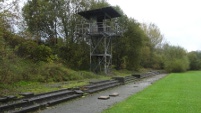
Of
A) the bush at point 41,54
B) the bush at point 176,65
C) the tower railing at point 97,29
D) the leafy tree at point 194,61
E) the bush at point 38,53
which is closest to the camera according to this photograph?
the bush at point 38,53

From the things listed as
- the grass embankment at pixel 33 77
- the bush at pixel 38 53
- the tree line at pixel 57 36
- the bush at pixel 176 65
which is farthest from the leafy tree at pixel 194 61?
the bush at pixel 38 53

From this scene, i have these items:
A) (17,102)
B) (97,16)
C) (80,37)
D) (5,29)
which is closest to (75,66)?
(80,37)

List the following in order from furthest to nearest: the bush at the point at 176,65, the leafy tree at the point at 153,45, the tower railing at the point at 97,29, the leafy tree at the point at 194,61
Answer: the leafy tree at the point at 194,61 → the leafy tree at the point at 153,45 → the bush at the point at 176,65 → the tower railing at the point at 97,29

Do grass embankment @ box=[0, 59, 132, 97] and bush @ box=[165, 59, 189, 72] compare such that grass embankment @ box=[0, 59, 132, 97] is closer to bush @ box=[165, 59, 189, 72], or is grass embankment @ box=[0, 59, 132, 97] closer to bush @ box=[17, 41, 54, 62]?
bush @ box=[17, 41, 54, 62]

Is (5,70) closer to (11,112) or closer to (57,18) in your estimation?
(11,112)

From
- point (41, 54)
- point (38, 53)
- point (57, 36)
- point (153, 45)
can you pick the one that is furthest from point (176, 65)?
point (38, 53)

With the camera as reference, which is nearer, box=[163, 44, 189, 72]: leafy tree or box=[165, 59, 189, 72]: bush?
box=[165, 59, 189, 72]: bush

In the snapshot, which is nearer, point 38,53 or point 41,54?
point 38,53

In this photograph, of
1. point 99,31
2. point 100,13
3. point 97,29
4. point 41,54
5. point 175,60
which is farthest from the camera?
point 175,60

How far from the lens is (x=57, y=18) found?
33719 mm

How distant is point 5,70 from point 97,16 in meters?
19.9

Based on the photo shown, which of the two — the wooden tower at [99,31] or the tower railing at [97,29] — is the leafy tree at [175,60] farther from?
the wooden tower at [99,31]

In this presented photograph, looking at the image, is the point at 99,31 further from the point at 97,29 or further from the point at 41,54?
the point at 41,54

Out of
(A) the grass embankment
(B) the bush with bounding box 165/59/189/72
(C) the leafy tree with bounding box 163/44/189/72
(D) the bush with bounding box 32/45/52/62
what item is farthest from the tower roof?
(C) the leafy tree with bounding box 163/44/189/72
